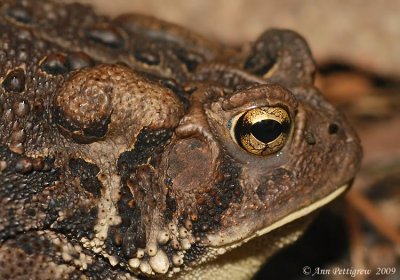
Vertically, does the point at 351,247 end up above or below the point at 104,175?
below

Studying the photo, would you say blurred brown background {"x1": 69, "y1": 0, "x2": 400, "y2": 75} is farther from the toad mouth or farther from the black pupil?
the black pupil

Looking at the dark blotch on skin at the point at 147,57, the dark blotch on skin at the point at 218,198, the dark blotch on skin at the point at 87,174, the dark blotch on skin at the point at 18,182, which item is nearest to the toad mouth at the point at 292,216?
the dark blotch on skin at the point at 218,198

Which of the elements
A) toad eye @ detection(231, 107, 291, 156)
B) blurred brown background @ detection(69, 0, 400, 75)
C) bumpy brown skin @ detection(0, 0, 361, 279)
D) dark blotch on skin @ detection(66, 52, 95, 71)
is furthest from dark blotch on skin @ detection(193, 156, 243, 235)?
blurred brown background @ detection(69, 0, 400, 75)

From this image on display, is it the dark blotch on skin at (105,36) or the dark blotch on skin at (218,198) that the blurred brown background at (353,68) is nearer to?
the dark blotch on skin at (218,198)

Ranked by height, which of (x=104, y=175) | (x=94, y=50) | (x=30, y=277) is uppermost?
(x=94, y=50)

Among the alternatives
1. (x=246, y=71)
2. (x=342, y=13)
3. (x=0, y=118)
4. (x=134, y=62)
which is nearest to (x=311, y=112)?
(x=246, y=71)

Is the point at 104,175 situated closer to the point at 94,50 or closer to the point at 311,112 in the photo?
the point at 94,50

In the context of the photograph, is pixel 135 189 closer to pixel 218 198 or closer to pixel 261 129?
pixel 218 198

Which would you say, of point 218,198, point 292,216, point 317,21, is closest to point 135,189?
point 218,198
